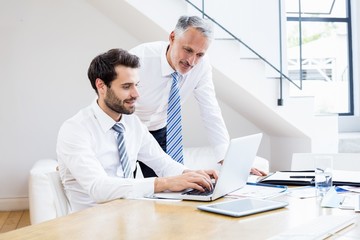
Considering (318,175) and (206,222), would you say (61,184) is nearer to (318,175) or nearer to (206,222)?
(206,222)

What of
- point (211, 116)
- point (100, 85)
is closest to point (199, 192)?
point (100, 85)

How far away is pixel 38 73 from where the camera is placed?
397 cm

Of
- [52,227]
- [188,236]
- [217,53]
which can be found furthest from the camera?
[217,53]

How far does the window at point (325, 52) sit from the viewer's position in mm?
4430

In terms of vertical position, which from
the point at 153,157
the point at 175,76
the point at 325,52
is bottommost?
the point at 153,157

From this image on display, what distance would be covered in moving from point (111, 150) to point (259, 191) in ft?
1.91

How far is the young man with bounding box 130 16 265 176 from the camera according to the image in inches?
86.2

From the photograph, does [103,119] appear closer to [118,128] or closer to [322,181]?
[118,128]

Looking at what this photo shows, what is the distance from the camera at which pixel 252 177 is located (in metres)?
2.02

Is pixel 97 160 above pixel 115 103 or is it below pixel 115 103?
below

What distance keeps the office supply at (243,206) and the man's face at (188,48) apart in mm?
905

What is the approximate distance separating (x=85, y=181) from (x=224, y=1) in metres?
2.39

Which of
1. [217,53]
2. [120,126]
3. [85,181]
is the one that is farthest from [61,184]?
[217,53]

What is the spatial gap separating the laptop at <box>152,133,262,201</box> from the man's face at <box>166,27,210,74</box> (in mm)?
622
